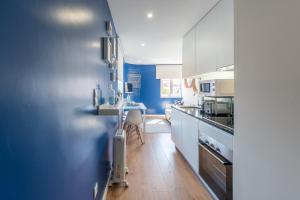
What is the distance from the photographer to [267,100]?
4.27 ft

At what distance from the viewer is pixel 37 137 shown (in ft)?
2.59

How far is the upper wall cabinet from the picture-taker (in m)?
2.51

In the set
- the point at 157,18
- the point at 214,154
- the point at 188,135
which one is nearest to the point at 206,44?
the point at 157,18

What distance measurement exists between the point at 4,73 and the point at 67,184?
782mm

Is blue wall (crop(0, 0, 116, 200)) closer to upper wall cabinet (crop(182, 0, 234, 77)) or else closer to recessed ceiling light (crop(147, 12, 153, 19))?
upper wall cabinet (crop(182, 0, 234, 77))

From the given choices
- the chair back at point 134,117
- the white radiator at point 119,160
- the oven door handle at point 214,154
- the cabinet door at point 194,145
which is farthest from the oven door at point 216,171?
the chair back at point 134,117

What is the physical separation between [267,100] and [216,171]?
1240mm

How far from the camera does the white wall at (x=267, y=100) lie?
42.8 inches

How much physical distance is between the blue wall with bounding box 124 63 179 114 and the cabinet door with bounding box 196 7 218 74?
6.13 m

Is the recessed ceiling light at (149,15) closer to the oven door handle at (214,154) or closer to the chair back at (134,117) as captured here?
the oven door handle at (214,154)

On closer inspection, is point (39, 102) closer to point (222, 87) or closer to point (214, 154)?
point (214, 154)

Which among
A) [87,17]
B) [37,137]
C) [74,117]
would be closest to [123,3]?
[87,17]

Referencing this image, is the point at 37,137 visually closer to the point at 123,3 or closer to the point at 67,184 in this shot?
the point at 67,184

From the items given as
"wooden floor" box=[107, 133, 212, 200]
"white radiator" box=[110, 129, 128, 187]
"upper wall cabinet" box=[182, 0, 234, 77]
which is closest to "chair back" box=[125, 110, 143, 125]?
"wooden floor" box=[107, 133, 212, 200]
